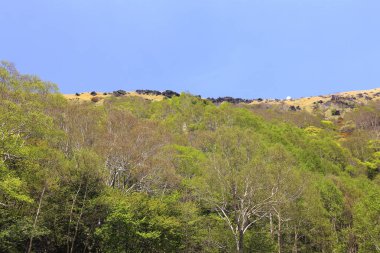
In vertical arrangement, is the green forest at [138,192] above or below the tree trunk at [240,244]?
above

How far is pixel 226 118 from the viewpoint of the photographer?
240 ft

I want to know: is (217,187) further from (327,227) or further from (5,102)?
(5,102)

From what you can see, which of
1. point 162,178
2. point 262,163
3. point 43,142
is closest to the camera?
point 43,142

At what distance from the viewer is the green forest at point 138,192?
94.4ft

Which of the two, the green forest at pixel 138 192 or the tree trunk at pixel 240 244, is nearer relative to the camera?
the green forest at pixel 138 192

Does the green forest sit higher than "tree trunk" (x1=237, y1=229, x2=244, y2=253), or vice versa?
the green forest

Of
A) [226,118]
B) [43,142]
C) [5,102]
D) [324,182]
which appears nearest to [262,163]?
[324,182]

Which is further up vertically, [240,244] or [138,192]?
[138,192]

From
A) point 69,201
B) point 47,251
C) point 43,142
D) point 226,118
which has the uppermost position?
point 226,118

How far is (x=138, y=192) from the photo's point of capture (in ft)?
124

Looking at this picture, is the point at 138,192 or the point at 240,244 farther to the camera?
the point at 138,192

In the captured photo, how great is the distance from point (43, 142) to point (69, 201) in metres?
6.55

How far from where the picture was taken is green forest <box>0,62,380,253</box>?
28.8m

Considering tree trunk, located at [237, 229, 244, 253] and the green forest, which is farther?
tree trunk, located at [237, 229, 244, 253]
